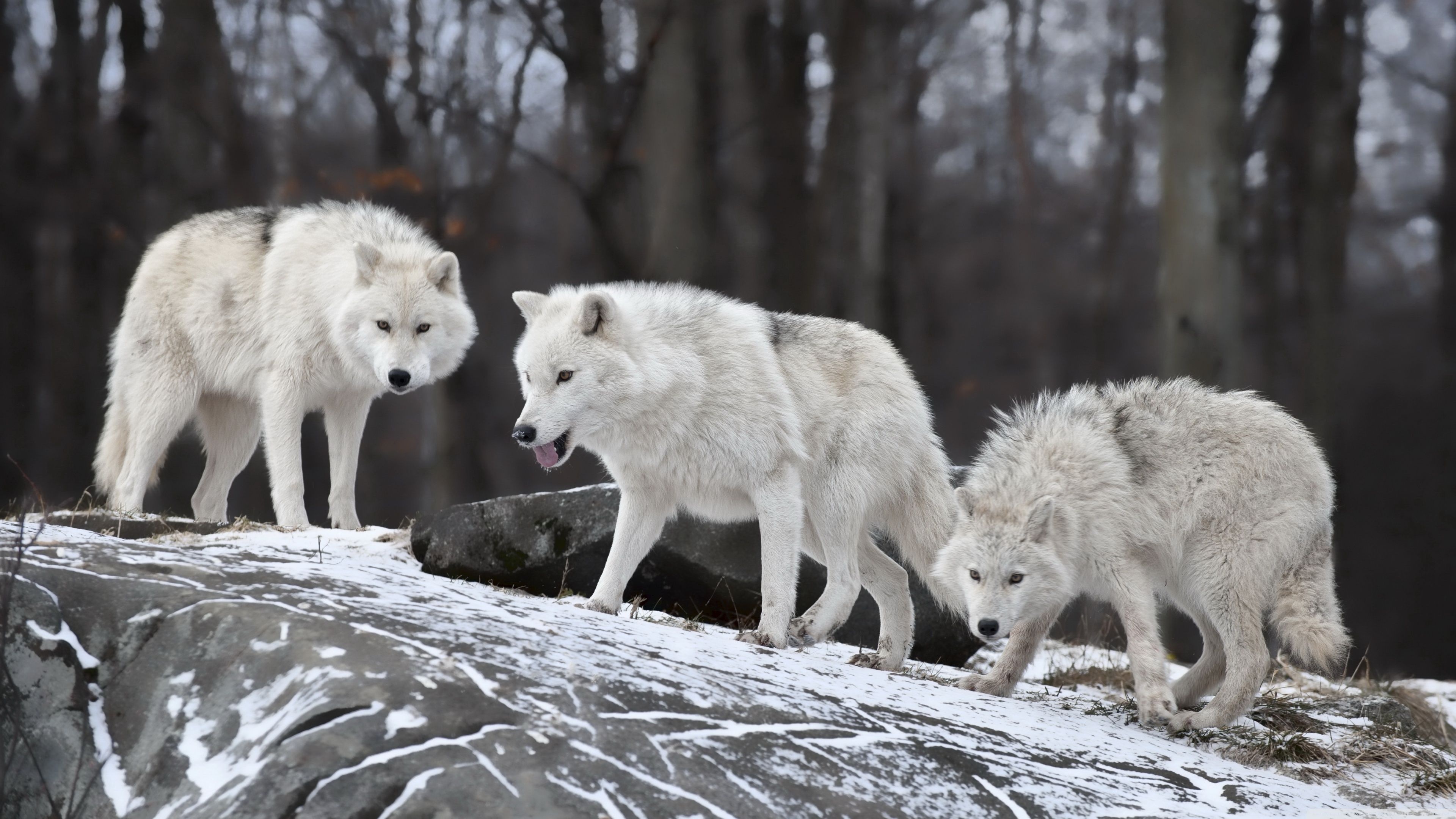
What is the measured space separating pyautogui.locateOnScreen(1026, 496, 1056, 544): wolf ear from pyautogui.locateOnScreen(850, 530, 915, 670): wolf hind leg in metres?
0.87

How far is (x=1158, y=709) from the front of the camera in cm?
541

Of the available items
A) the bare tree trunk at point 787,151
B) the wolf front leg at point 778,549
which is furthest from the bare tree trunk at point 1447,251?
the wolf front leg at point 778,549

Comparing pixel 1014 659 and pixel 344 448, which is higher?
pixel 344 448

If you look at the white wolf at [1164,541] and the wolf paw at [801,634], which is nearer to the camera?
the white wolf at [1164,541]

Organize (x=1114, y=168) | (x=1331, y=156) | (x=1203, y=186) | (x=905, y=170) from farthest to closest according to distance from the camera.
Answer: (x=1114, y=168), (x=905, y=170), (x=1331, y=156), (x=1203, y=186)

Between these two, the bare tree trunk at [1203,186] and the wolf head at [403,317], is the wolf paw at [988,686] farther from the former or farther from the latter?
the bare tree trunk at [1203,186]

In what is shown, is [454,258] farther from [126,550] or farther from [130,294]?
[126,550]

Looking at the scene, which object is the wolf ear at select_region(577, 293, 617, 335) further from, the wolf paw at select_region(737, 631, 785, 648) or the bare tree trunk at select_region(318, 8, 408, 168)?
the bare tree trunk at select_region(318, 8, 408, 168)

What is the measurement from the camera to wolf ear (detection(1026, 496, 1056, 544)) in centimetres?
554

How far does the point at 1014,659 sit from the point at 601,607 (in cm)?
206

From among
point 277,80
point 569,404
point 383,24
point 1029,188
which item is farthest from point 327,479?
point 569,404

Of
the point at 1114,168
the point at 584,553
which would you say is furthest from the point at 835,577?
the point at 1114,168

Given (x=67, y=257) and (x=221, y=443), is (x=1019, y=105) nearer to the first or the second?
(x=221, y=443)

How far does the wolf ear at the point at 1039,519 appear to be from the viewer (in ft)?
18.2
